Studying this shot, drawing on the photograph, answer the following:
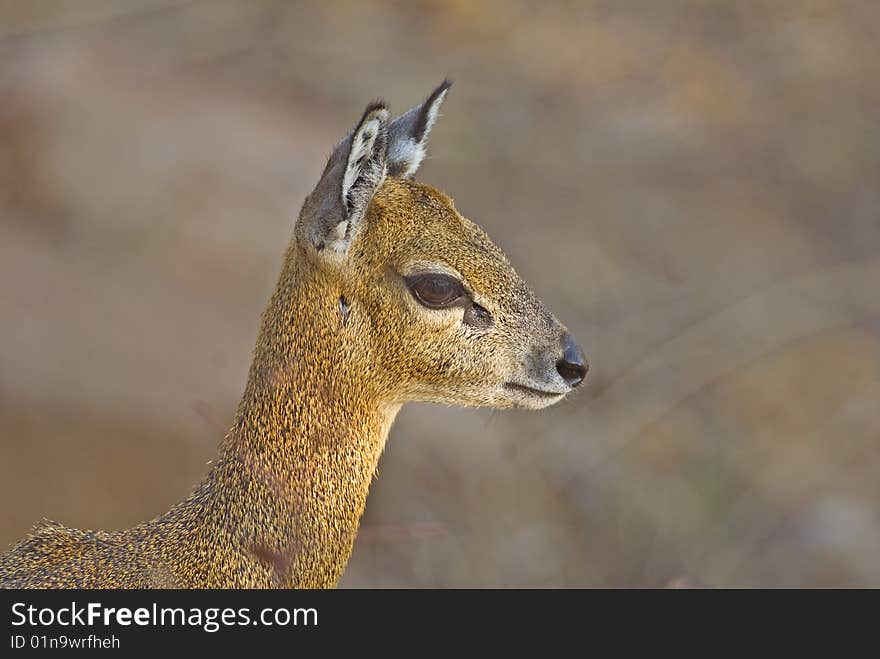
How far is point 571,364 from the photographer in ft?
12.1

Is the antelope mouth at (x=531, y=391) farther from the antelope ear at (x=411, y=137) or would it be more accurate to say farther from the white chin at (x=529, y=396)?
the antelope ear at (x=411, y=137)

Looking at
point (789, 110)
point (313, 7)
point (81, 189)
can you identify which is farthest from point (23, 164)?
point (789, 110)

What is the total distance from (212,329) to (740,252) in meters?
5.52

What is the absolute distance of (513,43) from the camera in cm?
1388

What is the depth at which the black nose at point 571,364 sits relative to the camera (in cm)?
367

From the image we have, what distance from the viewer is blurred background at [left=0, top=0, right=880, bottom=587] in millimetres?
7113

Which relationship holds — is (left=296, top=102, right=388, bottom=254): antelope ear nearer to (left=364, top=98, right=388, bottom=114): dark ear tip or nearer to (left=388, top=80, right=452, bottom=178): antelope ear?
(left=364, top=98, right=388, bottom=114): dark ear tip

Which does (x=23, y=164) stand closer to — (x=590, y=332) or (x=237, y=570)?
(x=590, y=332)

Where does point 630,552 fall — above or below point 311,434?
above

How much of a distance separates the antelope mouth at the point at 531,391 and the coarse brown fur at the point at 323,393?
0.05ft

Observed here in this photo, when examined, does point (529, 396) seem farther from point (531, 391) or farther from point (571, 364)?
point (571, 364)

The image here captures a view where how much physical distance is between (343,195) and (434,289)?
35 cm

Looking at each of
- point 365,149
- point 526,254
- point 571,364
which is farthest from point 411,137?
point 526,254

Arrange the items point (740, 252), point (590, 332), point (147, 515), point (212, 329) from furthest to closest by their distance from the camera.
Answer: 1. point (740, 252)
2. point (590, 332)
3. point (212, 329)
4. point (147, 515)
